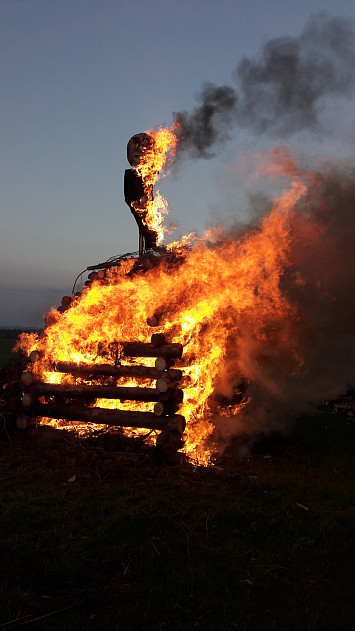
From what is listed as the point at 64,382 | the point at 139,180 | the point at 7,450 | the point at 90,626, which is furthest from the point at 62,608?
the point at 139,180

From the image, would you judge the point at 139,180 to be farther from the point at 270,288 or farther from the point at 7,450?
the point at 7,450

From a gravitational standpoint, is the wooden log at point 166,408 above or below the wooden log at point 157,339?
below

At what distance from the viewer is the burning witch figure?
45.8ft

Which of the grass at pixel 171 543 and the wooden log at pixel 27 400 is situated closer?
the grass at pixel 171 543

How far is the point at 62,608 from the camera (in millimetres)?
4348

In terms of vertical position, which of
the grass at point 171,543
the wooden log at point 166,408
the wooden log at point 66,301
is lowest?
the grass at point 171,543

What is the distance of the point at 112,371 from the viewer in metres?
11.0

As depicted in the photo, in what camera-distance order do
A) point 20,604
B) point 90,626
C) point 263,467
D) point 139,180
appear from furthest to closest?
point 139,180
point 263,467
point 20,604
point 90,626

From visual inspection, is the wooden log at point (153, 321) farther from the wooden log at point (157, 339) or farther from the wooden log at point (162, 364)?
the wooden log at point (162, 364)

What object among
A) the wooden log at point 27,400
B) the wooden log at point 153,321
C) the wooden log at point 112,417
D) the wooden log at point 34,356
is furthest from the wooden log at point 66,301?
the wooden log at point 153,321

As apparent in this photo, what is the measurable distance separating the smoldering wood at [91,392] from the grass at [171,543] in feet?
3.74

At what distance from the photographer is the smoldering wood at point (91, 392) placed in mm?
10188

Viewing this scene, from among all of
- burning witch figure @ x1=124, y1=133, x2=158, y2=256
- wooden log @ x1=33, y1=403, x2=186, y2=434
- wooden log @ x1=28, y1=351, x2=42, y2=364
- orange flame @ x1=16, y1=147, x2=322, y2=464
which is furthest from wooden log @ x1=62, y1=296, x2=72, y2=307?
wooden log @ x1=33, y1=403, x2=186, y2=434

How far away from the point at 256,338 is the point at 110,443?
4530 mm
